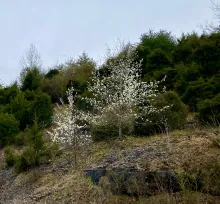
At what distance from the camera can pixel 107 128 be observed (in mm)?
11711

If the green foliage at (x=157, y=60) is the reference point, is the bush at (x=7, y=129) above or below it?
below

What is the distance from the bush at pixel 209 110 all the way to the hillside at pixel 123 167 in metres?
2.04

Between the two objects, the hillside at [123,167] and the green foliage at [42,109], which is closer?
the hillside at [123,167]

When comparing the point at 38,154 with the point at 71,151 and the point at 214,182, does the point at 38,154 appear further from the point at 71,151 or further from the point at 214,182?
the point at 214,182

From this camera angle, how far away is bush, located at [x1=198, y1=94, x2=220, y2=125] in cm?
1077

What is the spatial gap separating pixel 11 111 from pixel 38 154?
654cm

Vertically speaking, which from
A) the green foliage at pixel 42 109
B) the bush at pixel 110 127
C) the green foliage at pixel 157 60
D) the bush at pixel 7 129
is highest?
the green foliage at pixel 157 60

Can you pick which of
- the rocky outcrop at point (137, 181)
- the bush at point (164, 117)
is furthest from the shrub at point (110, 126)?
the rocky outcrop at point (137, 181)

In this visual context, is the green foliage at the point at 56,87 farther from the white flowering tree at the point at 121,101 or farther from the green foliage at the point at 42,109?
the white flowering tree at the point at 121,101

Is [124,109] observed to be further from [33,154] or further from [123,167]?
[123,167]

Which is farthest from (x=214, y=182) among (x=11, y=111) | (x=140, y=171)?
(x=11, y=111)

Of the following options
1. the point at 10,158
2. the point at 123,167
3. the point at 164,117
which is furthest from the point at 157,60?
the point at 123,167

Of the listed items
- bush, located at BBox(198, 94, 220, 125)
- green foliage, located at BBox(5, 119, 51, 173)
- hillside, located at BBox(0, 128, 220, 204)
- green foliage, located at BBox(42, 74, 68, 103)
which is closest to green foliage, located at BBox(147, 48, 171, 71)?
green foliage, located at BBox(42, 74, 68, 103)

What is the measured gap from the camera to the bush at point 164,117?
11398mm
